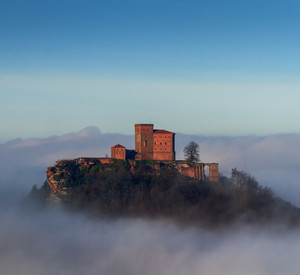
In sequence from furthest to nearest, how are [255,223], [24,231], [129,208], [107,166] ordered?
[24,231] < [255,223] < [129,208] < [107,166]

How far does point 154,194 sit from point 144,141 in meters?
17.2

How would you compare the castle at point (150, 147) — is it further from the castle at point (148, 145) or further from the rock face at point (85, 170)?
the rock face at point (85, 170)

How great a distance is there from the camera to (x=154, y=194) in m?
98.3

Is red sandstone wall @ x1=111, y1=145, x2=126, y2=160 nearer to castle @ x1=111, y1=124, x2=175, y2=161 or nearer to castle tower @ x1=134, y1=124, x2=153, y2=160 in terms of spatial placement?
castle @ x1=111, y1=124, x2=175, y2=161

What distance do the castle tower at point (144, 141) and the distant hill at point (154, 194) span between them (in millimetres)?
1606

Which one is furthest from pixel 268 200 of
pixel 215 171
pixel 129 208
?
pixel 129 208

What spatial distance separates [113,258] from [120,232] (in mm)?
8851

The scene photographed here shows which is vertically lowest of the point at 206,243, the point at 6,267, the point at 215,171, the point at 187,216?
the point at 6,267

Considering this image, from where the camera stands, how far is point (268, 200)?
113375 millimetres

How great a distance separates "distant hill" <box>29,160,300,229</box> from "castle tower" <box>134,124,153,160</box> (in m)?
1.61

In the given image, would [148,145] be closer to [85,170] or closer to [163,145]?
[163,145]

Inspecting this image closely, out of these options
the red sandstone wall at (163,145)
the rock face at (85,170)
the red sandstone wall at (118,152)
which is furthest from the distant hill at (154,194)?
the red sandstone wall at (163,145)

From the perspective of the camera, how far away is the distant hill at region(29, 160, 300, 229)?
90375 millimetres

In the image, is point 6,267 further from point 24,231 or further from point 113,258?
point 113,258
